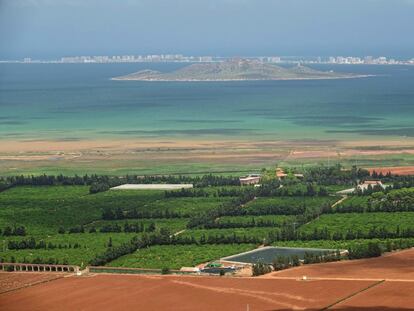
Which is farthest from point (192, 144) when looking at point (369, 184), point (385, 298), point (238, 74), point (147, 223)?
point (238, 74)

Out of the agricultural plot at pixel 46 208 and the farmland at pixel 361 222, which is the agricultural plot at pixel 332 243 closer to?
the farmland at pixel 361 222

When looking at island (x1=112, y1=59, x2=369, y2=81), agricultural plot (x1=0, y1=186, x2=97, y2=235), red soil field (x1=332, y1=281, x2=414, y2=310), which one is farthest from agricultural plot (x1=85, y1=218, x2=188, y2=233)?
island (x1=112, y1=59, x2=369, y2=81)

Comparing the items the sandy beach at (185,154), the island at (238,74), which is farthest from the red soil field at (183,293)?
the island at (238,74)

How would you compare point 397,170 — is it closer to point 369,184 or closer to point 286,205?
point 369,184

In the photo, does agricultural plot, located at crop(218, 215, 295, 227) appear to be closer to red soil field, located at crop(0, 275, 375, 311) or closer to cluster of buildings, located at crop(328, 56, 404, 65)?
red soil field, located at crop(0, 275, 375, 311)

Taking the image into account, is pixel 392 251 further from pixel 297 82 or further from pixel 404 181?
pixel 297 82

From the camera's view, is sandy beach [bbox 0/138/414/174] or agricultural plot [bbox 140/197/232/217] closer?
agricultural plot [bbox 140/197/232/217]

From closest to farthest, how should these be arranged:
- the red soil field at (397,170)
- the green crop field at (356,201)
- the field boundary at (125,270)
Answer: the field boundary at (125,270) → the green crop field at (356,201) → the red soil field at (397,170)

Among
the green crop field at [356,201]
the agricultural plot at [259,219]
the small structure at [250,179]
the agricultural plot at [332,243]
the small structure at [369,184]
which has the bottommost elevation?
the agricultural plot at [332,243]
